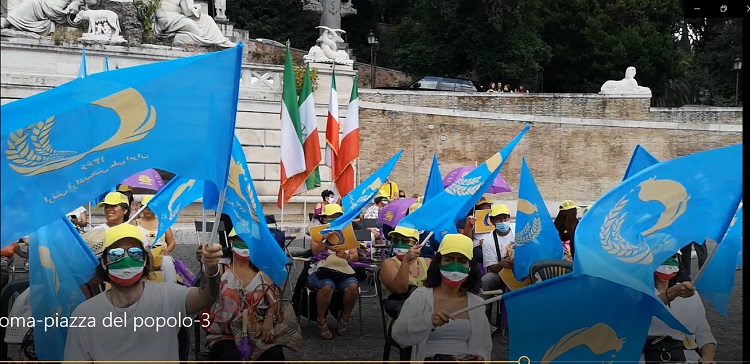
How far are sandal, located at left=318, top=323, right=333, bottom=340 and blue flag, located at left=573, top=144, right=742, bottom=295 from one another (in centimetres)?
327

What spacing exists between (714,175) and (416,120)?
1873 cm

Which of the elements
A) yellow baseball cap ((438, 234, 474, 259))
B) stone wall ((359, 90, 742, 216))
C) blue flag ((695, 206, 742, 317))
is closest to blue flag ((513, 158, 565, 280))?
blue flag ((695, 206, 742, 317))

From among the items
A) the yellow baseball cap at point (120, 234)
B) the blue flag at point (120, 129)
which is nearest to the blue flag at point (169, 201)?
the blue flag at point (120, 129)

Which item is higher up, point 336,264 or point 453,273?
point 453,273

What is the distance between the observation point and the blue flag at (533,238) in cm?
737

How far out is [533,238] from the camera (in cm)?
741

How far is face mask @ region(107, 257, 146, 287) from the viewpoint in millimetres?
4703

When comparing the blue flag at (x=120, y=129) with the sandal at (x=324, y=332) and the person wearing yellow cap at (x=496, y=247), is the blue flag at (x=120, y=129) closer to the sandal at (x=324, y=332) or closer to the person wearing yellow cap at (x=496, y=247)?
the sandal at (x=324, y=332)

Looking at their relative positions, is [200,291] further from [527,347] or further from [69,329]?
[527,347]

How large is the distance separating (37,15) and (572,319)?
1689 cm

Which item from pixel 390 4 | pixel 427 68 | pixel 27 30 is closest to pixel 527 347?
pixel 27 30

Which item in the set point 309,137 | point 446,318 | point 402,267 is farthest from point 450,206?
point 309,137

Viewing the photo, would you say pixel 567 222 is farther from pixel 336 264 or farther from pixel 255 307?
pixel 255 307

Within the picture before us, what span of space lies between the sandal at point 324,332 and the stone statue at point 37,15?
13.7 metres
